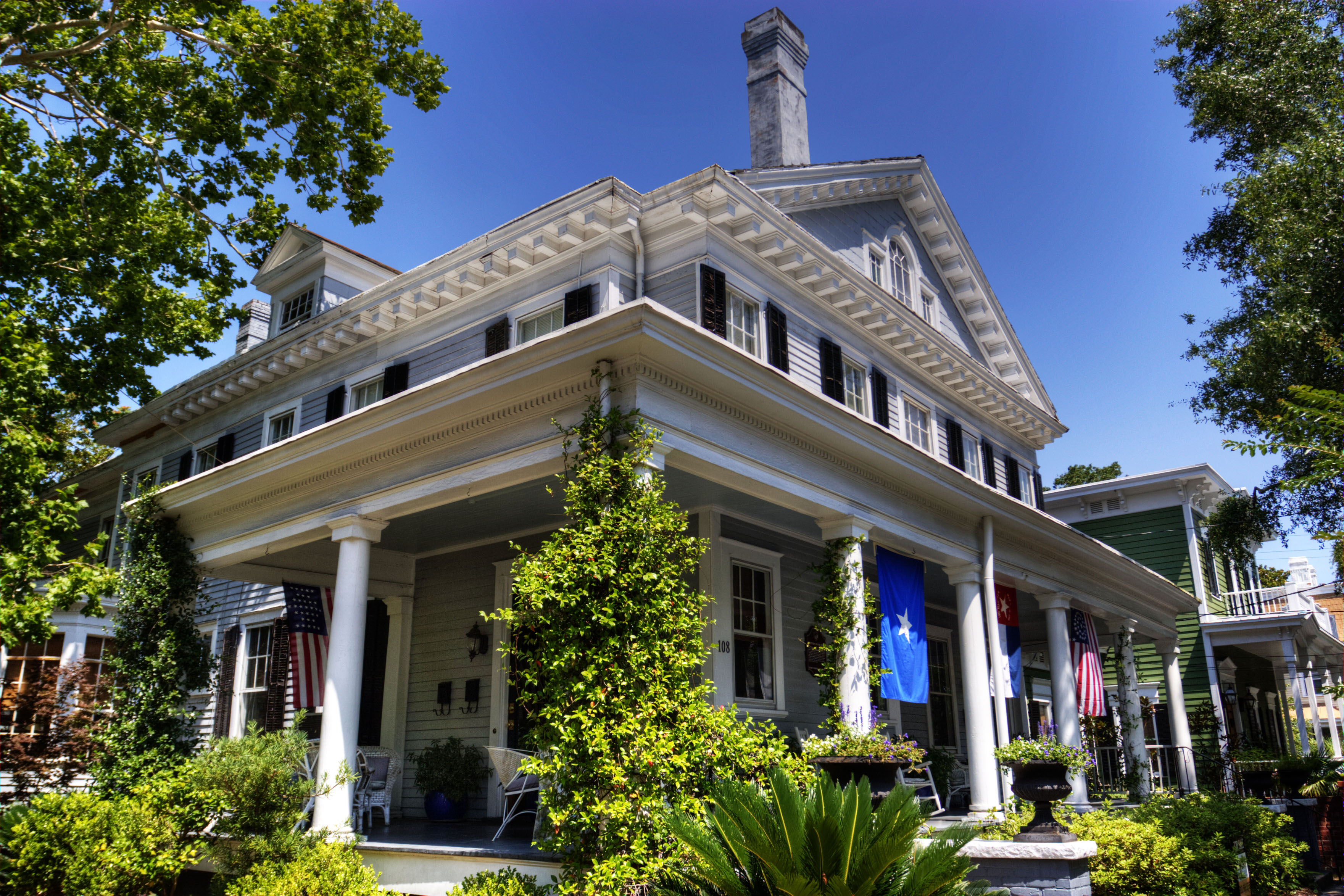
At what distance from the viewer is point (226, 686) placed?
1553cm

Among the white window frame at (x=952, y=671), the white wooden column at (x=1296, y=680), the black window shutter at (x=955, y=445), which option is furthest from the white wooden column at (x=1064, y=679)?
the white wooden column at (x=1296, y=680)

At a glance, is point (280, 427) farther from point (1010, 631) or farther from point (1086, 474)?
point (1086, 474)

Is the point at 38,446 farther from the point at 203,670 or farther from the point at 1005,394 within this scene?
the point at 1005,394

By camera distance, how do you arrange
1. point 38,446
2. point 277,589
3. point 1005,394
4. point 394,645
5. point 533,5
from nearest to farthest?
1. point 38,446
2. point 533,5
3. point 394,645
4. point 277,589
5. point 1005,394

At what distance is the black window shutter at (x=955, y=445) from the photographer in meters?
15.8

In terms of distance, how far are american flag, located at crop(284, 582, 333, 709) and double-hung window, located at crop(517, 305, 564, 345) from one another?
14.6ft

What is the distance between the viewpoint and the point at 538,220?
11.4m

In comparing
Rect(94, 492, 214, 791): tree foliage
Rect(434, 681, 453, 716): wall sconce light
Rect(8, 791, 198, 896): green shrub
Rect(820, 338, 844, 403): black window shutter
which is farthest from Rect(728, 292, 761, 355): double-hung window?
Rect(8, 791, 198, 896): green shrub

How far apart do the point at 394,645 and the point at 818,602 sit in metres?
6.92

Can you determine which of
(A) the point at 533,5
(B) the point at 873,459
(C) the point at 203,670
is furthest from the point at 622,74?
(C) the point at 203,670

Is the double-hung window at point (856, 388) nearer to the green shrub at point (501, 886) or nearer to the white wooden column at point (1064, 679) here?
the white wooden column at point (1064, 679)

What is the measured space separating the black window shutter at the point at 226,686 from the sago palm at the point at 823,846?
13.1 m

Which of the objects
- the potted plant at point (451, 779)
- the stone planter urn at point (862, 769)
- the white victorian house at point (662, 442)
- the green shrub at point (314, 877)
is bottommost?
the green shrub at point (314, 877)

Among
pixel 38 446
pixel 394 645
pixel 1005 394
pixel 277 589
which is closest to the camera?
pixel 38 446
